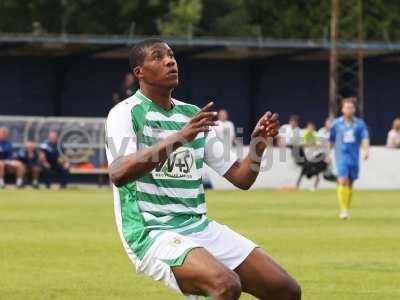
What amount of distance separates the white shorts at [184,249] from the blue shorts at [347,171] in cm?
1841

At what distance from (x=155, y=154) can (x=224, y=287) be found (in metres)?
Answer: 0.90

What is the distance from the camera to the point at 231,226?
23344 millimetres

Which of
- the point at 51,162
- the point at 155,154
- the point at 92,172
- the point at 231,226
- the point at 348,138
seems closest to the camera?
the point at 155,154

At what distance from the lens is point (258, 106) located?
60344mm

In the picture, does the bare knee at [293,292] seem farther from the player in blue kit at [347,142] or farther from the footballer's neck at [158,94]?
the player in blue kit at [347,142]

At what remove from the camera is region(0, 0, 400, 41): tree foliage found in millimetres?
73669

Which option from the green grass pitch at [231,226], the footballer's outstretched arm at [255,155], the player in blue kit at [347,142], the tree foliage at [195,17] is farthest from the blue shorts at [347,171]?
the tree foliage at [195,17]

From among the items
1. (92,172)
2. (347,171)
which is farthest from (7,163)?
(347,171)

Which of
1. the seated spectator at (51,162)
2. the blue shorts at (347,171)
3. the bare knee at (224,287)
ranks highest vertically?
the bare knee at (224,287)

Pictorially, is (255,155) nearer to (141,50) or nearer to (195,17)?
(141,50)

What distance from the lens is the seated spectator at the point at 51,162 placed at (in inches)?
1598

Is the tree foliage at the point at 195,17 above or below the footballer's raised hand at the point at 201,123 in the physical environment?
below

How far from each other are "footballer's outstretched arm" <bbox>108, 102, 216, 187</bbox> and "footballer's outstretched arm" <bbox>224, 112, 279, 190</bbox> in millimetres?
706

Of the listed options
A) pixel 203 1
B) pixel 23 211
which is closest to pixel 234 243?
pixel 23 211
